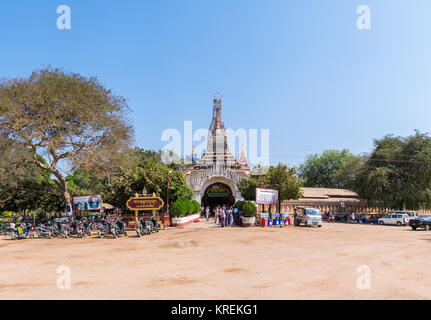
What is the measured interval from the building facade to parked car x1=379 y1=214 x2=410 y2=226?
15764 millimetres

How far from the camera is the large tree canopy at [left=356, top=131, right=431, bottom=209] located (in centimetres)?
3825

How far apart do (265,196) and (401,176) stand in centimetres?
1945

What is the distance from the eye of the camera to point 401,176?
1566 inches

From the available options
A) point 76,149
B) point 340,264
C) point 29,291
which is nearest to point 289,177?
Result: point 76,149

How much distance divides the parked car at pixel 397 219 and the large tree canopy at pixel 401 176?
522 cm

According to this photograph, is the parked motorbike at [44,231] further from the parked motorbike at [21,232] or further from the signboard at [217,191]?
the signboard at [217,191]

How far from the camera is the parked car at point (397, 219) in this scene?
106 ft

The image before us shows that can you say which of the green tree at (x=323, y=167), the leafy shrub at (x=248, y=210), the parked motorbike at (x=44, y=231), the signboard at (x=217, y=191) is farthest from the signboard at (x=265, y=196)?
the green tree at (x=323, y=167)

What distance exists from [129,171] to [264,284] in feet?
100.0

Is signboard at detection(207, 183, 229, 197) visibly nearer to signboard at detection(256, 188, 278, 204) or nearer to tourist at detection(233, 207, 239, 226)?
tourist at detection(233, 207, 239, 226)

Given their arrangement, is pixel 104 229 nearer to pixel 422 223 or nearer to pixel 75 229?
pixel 75 229

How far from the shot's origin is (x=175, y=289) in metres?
8.40

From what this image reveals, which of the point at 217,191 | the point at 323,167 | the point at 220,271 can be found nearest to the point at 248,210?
the point at 217,191

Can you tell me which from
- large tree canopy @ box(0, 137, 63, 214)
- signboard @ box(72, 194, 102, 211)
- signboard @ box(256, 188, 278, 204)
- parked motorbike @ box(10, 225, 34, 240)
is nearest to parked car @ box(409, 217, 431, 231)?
signboard @ box(256, 188, 278, 204)
